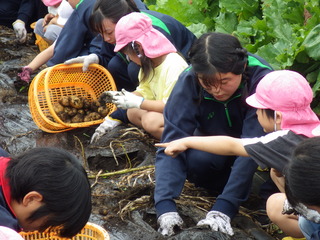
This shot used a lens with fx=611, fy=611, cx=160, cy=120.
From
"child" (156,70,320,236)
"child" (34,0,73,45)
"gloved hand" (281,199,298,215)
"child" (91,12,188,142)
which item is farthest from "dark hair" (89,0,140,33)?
"gloved hand" (281,199,298,215)

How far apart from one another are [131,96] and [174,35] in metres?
0.63

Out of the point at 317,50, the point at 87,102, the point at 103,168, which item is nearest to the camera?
the point at 317,50

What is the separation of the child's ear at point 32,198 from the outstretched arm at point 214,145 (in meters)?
1.03

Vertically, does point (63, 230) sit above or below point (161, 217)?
above

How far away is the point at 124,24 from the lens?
13.3 feet

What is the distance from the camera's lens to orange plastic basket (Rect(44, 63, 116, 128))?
4789 mm

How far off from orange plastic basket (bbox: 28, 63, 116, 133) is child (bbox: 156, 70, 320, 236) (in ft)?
5.79

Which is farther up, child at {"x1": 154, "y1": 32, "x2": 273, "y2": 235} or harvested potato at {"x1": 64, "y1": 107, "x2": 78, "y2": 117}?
child at {"x1": 154, "y1": 32, "x2": 273, "y2": 235}

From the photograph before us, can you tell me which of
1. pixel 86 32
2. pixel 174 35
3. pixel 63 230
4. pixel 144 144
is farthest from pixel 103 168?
pixel 63 230

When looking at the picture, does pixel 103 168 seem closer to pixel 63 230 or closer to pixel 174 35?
pixel 174 35

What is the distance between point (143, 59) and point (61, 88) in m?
1.10

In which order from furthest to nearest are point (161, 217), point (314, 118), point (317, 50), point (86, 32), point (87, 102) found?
point (86, 32)
point (87, 102)
point (317, 50)
point (161, 217)
point (314, 118)

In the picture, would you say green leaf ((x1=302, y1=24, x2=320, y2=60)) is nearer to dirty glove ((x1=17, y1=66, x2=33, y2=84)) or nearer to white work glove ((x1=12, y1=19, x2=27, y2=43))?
dirty glove ((x1=17, y1=66, x2=33, y2=84))

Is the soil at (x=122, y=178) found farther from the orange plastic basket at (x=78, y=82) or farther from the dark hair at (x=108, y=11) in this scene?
the dark hair at (x=108, y=11)
